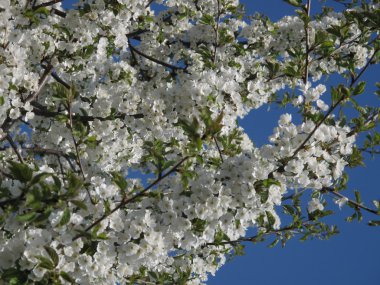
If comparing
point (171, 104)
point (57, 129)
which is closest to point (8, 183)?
point (171, 104)

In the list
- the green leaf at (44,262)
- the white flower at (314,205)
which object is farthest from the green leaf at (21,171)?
the white flower at (314,205)

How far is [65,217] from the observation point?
309 cm

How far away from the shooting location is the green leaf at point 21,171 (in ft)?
9.91

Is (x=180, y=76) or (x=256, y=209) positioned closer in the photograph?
(x=256, y=209)

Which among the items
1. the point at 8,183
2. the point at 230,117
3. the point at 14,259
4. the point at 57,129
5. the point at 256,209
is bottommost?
the point at 14,259

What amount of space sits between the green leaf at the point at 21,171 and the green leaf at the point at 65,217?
312 mm

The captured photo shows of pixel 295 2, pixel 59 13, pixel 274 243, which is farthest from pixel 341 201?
pixel 59 13

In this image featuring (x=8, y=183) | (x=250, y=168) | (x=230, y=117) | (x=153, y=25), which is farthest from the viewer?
(x=153, y=25)

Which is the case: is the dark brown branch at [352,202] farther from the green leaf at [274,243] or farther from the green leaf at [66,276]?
the green leaf at [66,276]

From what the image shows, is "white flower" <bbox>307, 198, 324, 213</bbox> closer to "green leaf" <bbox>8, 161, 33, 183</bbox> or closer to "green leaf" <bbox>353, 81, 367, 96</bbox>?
"green leaf" <bbox>353, 81, 367, 96</bbox>

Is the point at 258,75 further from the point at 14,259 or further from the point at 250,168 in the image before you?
the point at 14,259

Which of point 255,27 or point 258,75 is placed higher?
point 255,27

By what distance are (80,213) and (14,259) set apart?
0.53m

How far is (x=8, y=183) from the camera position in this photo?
3451mm
